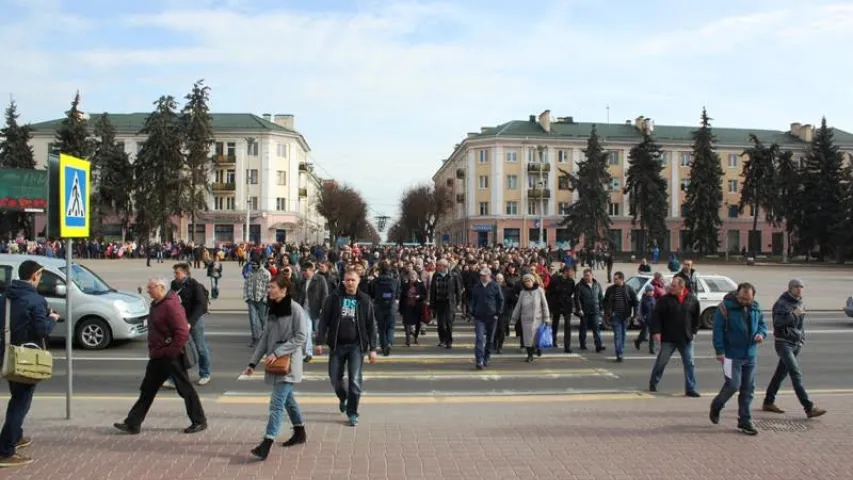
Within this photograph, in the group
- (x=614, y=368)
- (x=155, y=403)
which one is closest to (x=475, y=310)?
(x=614, y=368)

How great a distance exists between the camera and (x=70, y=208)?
7391 mm

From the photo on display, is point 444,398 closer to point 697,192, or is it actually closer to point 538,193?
point 697,192

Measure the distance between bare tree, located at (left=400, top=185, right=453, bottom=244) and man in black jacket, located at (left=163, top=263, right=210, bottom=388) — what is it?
88425 mm

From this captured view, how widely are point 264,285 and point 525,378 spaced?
18.2 ft

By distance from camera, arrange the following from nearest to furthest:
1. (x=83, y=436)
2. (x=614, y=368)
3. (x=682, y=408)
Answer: (x=83, y=436) → (x=682, y=408) → (x=614, y=368)

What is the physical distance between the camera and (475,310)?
39.6 feet

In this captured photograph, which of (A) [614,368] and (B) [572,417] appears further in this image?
(A) [614,368]

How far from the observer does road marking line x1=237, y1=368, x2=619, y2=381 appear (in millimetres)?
10789

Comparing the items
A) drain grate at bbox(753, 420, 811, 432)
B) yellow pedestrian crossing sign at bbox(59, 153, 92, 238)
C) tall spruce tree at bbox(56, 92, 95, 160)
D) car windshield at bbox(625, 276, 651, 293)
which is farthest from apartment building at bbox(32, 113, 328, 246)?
drain grate at bbox(753, 420, 811, 432)

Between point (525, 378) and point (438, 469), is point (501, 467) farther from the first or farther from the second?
point (525, 378)

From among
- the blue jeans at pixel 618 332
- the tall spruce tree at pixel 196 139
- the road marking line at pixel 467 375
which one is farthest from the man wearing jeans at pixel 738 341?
the tall spruce tree at pixel 196 139

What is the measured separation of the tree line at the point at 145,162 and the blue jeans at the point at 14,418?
2250 inches

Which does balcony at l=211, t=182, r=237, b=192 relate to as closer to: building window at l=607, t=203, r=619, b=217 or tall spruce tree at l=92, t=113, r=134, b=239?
tall spruce tree at l=92, t=113, r=134, b=239

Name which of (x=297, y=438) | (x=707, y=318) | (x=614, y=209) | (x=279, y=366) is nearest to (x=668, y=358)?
(x=297, y=438)
